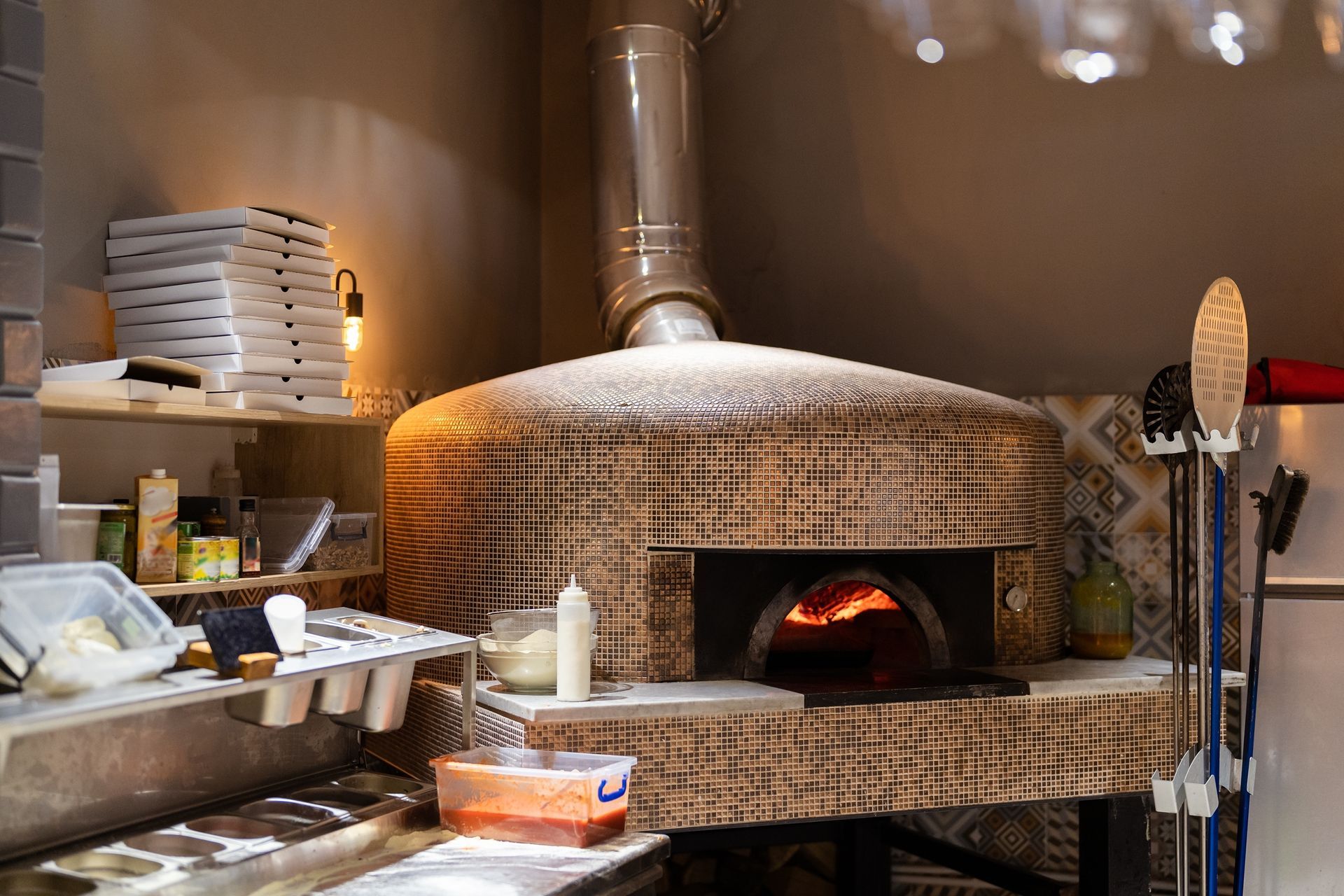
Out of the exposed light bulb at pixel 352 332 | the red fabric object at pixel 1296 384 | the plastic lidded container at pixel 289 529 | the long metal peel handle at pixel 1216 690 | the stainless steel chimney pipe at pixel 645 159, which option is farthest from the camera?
the stainless steel chimney pipe at pixel 645 159

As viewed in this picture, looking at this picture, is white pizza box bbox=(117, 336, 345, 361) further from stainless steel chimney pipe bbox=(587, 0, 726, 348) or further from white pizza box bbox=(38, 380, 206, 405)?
stainless steel chimney pipe bbox=(587, 0, 726, 348)

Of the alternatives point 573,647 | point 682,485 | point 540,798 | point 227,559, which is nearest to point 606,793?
point 540,798

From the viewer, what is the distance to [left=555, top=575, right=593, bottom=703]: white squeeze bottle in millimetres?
2400

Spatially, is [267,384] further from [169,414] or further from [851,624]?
[851,624]

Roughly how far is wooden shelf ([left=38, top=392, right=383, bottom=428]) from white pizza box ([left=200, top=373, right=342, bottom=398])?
0.17 feet

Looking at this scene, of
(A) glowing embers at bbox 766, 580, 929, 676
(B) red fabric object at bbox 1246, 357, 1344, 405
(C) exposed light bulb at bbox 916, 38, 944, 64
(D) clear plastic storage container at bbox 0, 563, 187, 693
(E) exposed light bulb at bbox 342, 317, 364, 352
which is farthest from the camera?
(C) exposed light bulb at bbox 916, 38, 944, 64

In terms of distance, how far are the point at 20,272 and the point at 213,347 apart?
750mm

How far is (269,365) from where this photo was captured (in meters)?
2.49

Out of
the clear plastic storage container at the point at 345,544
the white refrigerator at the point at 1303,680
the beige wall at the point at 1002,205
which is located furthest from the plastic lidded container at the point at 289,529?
the white refrigerator at the point at 1303,680

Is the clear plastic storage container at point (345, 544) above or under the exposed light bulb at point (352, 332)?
under

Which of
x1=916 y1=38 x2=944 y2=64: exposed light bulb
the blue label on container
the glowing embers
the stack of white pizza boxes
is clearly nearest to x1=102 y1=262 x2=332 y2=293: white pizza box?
the stack of white pizza boxes

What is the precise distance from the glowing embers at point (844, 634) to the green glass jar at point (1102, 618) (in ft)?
1.65

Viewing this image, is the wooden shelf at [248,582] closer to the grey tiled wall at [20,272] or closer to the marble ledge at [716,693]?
the marble ledge at [716,693]

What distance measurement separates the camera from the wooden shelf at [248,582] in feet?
7.32
